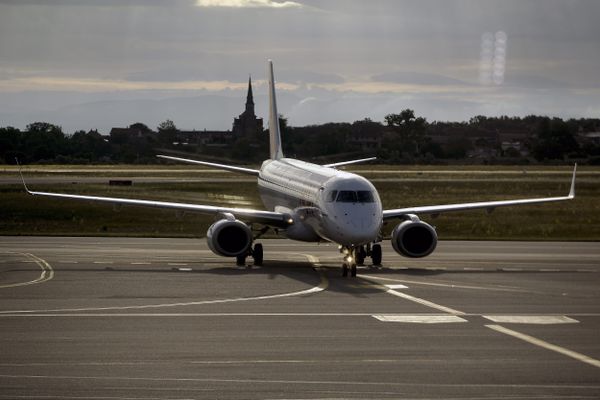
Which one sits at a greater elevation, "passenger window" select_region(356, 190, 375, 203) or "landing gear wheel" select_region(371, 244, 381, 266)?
"passenger window" select_region(356, 190, 375, 203)

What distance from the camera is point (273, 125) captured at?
62.4 metres

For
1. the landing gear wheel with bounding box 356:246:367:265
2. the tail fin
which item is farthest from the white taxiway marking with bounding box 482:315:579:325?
the tail fin

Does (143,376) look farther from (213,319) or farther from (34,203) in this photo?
(34,203)

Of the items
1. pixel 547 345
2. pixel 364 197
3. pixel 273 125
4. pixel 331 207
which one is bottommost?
pixel 547 345

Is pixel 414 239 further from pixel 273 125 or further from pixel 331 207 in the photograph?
pixel 273 125

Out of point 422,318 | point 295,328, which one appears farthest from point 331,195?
point 295,328

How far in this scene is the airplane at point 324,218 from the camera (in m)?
39.9

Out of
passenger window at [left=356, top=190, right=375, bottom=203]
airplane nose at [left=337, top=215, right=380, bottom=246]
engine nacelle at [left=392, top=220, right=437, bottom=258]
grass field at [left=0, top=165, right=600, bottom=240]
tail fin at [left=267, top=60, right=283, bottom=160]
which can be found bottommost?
grass field at [left=0, top=165, right=600, bottom=240]

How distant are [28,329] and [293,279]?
13.9 m

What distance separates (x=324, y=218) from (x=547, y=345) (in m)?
16.4

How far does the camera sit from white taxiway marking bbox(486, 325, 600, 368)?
76.1ft

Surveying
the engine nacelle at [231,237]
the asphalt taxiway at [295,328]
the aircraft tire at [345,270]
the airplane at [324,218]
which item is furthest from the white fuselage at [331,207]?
the engine nacelle at [231,237]

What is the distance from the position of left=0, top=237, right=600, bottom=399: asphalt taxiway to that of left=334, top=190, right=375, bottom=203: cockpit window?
95.8 inches

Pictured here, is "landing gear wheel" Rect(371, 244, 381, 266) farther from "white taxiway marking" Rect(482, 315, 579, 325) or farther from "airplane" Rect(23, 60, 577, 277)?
"white taxiway marking" Rect(482, 315, 579, 325)
